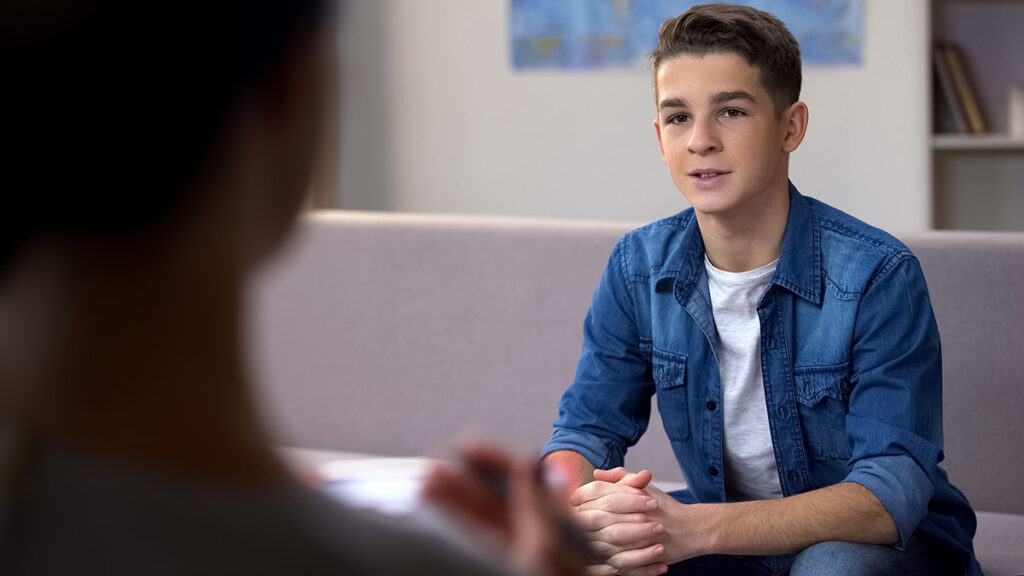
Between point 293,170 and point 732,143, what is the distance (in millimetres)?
1065

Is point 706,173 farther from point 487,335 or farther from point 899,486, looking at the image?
point 487,335

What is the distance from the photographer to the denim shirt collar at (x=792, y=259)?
119cm

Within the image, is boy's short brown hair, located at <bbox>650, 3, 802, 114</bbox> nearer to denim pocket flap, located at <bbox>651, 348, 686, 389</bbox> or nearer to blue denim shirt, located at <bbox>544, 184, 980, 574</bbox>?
blue denim shirt, located at <bbox>544, 184, 980, 574</bbox>

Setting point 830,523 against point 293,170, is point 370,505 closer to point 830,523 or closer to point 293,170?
point 293,170

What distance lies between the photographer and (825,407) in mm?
1181

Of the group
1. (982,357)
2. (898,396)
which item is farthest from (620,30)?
(898,396)

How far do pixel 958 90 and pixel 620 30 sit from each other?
94 centimetres

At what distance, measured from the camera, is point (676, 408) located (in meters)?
1.28

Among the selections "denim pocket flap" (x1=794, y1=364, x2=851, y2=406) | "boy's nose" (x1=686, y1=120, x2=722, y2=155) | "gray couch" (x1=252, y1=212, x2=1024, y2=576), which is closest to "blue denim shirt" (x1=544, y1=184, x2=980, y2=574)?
"denim pocket flap" (x1=794, y1=364, x2=851, y2=406)

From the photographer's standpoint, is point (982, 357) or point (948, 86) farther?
point (948, 86)

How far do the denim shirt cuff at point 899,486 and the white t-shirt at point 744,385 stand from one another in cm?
17

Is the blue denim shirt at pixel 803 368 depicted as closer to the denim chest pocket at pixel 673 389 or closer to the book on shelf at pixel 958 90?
the denim chest pocket at pixel 673 389

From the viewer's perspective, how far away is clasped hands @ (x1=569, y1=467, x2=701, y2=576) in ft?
3.49


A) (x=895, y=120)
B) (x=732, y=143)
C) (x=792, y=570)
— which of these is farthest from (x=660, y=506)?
(x=895, y=120)
